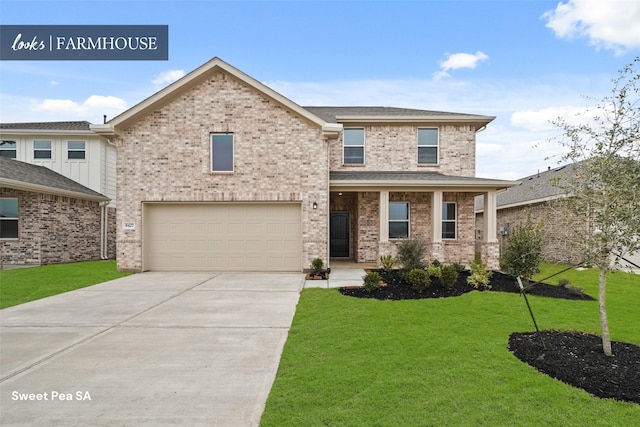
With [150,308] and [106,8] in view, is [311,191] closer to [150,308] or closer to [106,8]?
[150,308]

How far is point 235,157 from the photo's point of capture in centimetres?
1129

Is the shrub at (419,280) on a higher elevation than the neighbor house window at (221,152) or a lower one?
lower

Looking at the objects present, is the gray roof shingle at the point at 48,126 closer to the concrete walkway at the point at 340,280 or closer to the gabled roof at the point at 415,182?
the gabled roof at the point at 415,182

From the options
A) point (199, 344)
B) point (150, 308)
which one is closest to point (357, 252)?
point (150, 308)

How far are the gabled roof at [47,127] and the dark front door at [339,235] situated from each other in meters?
11.6

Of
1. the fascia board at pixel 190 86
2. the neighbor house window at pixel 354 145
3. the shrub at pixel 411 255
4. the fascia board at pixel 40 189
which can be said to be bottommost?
the shrub at pixel 411 255

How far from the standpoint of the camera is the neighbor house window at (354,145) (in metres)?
14.3

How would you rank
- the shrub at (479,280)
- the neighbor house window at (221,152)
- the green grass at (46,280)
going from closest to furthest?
the green grass at (46,280)
the shrub at (479,280)
the neighbor house window at (221,152)

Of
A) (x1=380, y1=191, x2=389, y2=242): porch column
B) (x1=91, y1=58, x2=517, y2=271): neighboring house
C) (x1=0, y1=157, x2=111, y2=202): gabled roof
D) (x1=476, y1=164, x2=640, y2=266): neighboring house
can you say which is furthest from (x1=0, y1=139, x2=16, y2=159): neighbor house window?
(x1=476, y1=164, x2=640, y2=266): neighboring house

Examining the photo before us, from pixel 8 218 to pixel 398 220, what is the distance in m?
15.8

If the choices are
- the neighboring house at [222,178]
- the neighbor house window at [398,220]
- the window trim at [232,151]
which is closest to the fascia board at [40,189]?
→ the neighboring house at [222,178]

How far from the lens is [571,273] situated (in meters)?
11.5

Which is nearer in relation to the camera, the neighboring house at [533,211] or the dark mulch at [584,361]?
the dark mulch at [584,361]

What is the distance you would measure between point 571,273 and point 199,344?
12.7m
